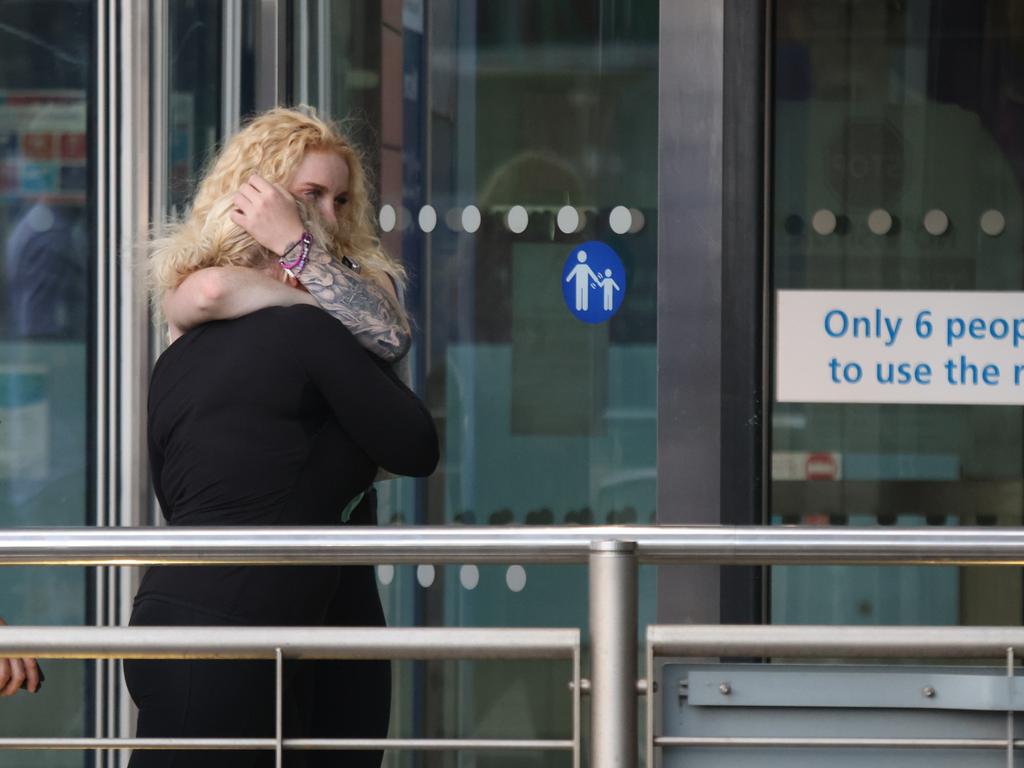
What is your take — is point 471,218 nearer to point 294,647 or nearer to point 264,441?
point 264,441

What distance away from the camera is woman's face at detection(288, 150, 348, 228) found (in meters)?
2.50

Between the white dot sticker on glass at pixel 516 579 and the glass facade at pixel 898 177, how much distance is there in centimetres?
70

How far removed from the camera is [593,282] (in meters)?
4.11

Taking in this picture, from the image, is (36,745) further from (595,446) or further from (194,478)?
(595,446)

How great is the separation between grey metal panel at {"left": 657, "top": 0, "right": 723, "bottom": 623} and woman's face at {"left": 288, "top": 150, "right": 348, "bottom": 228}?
138 centimetres

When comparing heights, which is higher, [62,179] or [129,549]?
[62,179]

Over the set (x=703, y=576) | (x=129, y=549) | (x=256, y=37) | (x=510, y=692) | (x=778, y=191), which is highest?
(x=256, y=37)

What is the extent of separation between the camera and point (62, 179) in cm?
423

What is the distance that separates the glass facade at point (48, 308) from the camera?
4207mm

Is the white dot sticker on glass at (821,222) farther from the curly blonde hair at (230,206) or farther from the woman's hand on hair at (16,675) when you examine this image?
the woman's hand on hair at (16,675)

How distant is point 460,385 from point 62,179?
1.16 metres

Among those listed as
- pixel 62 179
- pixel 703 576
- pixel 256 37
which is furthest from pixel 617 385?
pixel 62 179

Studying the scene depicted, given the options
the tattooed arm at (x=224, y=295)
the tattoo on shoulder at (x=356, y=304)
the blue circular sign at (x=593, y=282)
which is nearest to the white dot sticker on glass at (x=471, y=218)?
the blue circular sign at (x=593, y=282)

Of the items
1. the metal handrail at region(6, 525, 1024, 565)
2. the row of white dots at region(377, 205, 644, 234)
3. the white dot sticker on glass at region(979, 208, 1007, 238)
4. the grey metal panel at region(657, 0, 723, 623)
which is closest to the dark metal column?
the row of white dots at region(377, 205, 644, 234)
